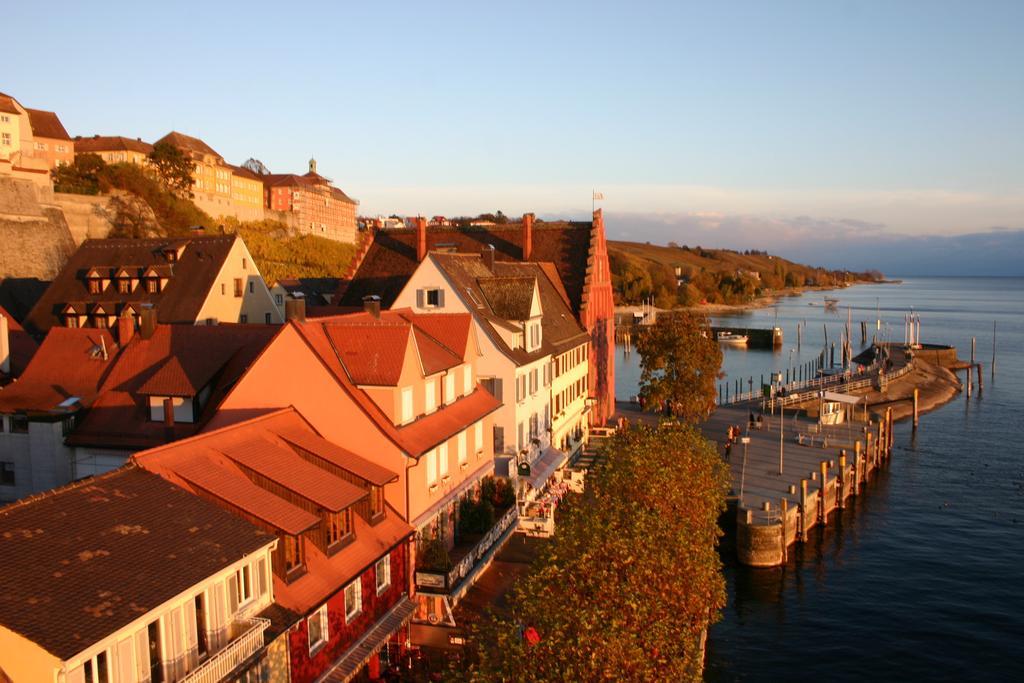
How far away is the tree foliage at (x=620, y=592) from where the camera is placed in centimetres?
1698

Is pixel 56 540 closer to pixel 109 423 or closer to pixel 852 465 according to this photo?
pixel 109 423

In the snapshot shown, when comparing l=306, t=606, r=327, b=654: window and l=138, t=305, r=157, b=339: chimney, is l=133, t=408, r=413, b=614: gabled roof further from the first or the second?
l=138, t=305, r=157, b=339: chimney

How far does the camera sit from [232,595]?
16.5 m

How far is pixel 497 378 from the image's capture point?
39469 millimetres

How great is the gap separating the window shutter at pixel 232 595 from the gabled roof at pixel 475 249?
38.5 m

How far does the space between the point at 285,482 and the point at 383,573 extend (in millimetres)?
4963

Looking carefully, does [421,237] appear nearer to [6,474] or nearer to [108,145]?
[6,474]

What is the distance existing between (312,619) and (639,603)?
26.7ft

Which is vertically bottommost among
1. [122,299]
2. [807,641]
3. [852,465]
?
[807,641]

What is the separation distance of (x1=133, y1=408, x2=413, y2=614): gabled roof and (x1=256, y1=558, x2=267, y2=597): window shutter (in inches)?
23.6

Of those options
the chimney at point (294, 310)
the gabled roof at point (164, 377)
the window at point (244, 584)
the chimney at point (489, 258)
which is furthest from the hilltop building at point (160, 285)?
the window at point (244, 584)

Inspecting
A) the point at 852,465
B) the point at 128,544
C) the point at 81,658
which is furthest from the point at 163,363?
the point at 852,465

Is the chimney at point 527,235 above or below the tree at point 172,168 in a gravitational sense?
below

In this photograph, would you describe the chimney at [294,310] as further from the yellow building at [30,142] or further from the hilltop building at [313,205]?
the hilltop building at [313,205]
